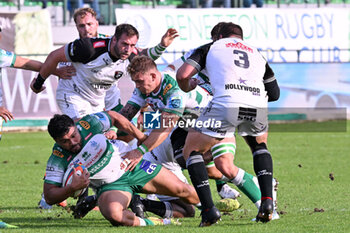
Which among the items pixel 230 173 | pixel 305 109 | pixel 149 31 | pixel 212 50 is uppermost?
pixel 212 50

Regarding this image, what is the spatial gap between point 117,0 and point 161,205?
16189 mm

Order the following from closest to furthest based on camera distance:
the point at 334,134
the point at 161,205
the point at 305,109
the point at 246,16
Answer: the point at 161,205, the point at 334,134, the point at 305,109, the point at 246,16

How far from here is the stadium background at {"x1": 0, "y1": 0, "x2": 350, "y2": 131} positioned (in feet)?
59.5

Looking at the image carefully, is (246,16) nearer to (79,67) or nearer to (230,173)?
(79,67)

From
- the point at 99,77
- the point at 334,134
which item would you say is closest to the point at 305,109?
the point at 334,134

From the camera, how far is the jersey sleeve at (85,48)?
27.5 ft

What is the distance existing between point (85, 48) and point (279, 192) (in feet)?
10.3

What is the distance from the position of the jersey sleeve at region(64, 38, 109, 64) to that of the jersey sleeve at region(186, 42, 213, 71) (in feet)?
6.28

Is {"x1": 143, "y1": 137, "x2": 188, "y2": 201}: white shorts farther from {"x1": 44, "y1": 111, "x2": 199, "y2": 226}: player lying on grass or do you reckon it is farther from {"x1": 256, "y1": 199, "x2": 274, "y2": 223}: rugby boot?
{"x1": 256, "y1": 199, "x2": 274, "y2": 223}: rugby boot

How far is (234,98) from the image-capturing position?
21.7 feet

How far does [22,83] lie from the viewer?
17.8m

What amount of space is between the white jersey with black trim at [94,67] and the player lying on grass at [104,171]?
1378 millimetres

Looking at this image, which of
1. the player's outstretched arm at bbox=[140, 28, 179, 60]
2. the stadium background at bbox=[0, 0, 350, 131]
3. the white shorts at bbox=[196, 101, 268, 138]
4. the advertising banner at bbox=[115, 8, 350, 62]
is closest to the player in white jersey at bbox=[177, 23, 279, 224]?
the white shorts at bbox=[196, 101, 268, 138]

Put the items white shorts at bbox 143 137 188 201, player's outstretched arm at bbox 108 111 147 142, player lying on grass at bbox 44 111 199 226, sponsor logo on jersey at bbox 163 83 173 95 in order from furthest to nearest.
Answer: white shorts at bbox 143 137 188 201 → sponsor logo on jersey at bbox 163 83 173 95 → player's outstretched arm at bbox 108 111 147 142 → player lying on grass at bbox 44 111 199 226
